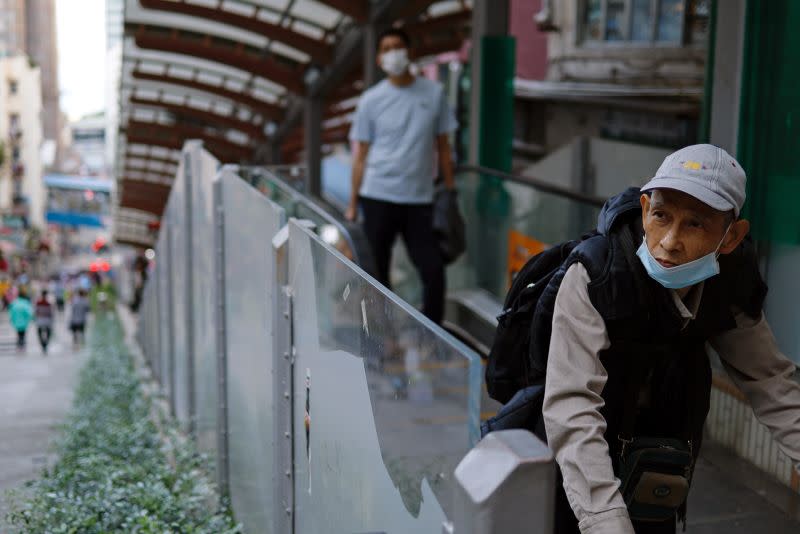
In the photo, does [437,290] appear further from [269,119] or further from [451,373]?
[269,119]

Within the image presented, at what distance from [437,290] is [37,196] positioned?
77862 mm

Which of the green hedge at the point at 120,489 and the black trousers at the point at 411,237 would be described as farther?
the black trousers at the point at 411,237

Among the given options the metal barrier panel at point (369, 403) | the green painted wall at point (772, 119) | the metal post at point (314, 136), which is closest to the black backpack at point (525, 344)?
the metal barrier panel at point (369, 403)

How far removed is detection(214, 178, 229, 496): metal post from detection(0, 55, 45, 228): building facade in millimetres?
68328

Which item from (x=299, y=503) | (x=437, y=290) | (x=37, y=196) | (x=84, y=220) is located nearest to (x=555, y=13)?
(x=437, y=290)

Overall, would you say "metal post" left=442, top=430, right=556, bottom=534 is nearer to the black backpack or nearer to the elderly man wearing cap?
the elderly man wearing cap

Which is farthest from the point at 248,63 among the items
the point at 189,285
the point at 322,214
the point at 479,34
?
the point at 322,214

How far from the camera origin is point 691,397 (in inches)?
96.3

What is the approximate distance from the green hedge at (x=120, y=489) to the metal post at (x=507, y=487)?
3.08 meters

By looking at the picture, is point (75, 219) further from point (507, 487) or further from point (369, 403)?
point (507, 487)

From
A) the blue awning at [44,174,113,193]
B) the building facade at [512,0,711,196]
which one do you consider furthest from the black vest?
the blue awning at [44,174,113,193]

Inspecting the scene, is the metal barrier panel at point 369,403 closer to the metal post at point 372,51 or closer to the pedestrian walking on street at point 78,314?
the metal post at point 372,51

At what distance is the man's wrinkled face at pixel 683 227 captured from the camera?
2213 millimetres

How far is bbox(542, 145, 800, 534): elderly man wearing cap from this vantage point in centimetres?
217
